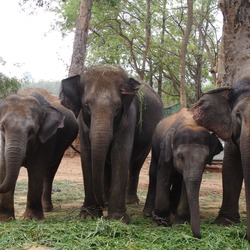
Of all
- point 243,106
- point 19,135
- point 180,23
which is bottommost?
point 19,135

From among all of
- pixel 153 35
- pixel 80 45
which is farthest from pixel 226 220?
pixel 153 35

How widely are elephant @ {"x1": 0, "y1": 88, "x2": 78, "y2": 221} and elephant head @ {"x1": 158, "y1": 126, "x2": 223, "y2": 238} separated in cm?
156

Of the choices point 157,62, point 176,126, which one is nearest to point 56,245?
point 176,126

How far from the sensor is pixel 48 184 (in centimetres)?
802

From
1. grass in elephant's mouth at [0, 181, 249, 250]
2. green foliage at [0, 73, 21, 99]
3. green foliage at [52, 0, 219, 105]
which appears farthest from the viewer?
green foliage at [52, 0, 219, 105]

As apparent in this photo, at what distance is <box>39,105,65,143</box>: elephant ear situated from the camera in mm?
6160

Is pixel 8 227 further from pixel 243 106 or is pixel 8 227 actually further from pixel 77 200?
pixel 77 200

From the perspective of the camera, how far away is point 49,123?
6.24m

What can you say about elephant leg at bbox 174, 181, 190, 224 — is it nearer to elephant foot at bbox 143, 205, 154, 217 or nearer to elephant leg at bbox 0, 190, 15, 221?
elephant foot at bbox 143, 205, 154, 217

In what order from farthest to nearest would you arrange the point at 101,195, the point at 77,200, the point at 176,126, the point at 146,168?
1. the point at 146,168
2. the point at 77,200
3. the point at 176,126
4. the point at 101,195

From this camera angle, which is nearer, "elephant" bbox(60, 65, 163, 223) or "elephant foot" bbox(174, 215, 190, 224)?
"elephant" bbox(60, 65, 163, 223)

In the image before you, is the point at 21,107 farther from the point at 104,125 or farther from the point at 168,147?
the point at 168,147

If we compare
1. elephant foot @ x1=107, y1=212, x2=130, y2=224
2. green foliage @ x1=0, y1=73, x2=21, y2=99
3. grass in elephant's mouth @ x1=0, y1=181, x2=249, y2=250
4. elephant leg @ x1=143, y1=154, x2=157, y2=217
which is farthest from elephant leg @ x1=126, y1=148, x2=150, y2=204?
green foliage @ x1=0, y1=73, x2=21, y2=99

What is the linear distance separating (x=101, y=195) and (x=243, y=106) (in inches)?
77.4
